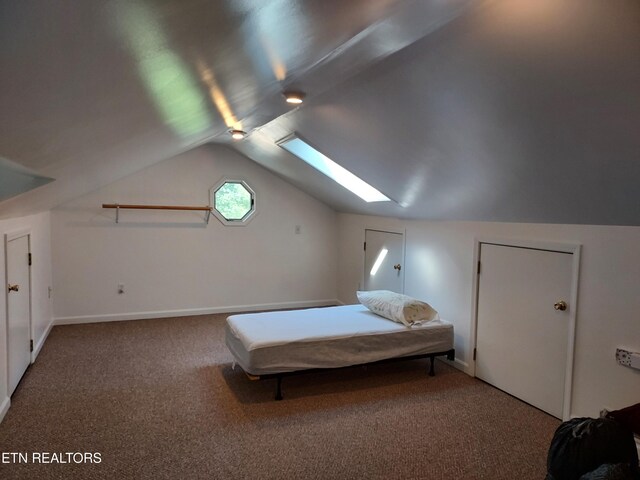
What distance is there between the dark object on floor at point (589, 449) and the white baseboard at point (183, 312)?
4.69 m

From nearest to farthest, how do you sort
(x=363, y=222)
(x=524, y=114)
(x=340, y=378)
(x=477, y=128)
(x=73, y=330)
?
(x=524, y=114), (x=477, y=128), (x=340, y=378), (x=73, y=330), (x=363, y=222)

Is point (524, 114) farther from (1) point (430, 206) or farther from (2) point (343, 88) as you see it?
(1) point (430, 206)

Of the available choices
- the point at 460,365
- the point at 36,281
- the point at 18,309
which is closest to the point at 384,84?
the point at 460,365

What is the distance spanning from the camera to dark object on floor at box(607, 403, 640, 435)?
167 centimetres

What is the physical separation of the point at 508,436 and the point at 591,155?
5.90ft

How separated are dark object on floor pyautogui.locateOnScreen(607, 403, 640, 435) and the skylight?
9.47ft

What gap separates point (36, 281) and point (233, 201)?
2.53 metres

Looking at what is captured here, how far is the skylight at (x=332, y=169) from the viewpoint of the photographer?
14.7ft

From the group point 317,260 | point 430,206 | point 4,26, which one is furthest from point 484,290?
point 4,26

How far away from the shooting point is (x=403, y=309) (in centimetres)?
371

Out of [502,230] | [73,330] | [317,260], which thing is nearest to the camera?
[502,230]

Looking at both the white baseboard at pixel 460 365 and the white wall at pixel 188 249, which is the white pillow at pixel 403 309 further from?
the white wall at pixel 188 249

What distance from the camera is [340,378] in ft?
11.9

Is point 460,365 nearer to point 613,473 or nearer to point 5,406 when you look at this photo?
point 613,473
